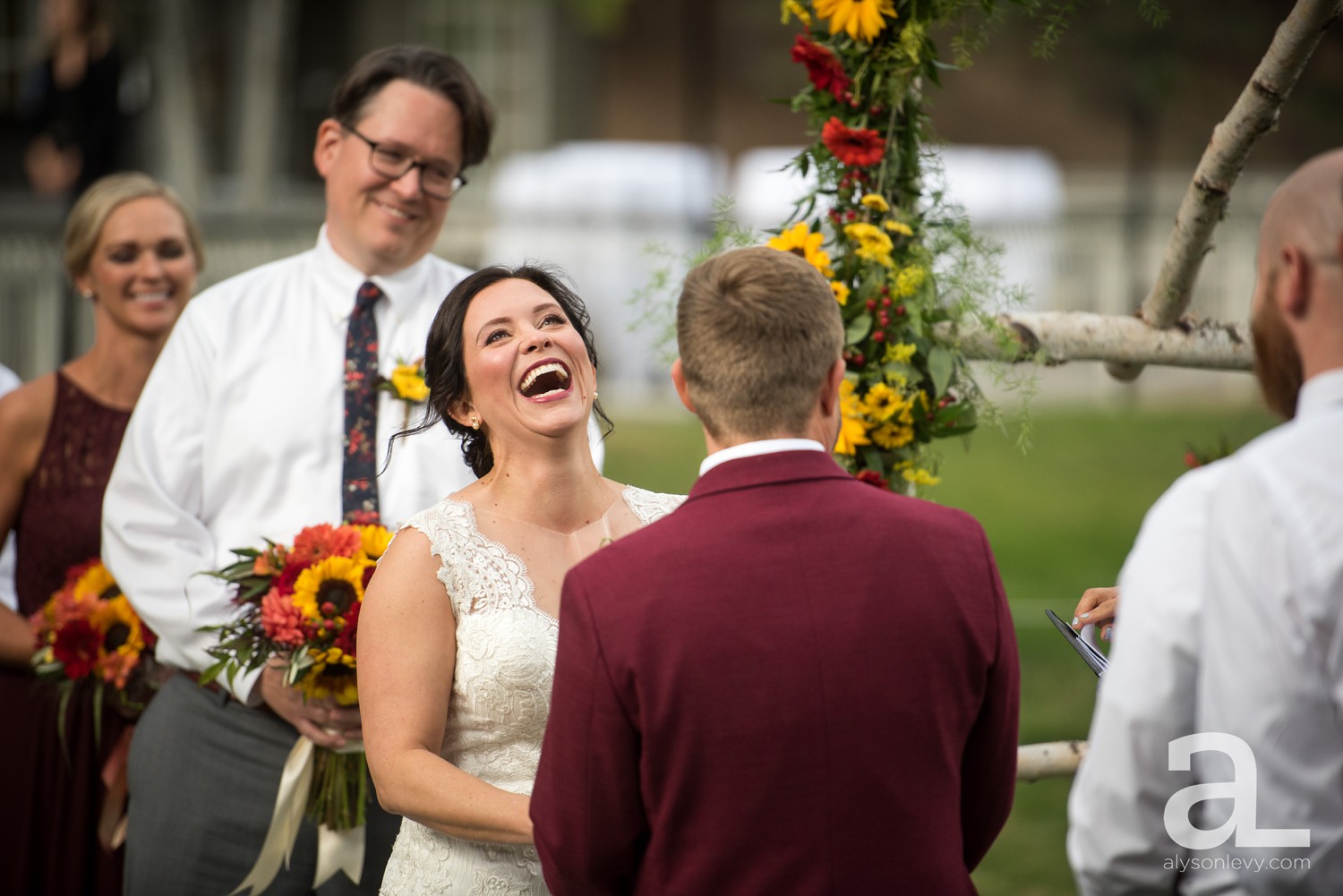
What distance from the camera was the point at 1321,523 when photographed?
5.45 ft

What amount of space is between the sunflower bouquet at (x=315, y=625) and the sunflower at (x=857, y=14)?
5.48ft

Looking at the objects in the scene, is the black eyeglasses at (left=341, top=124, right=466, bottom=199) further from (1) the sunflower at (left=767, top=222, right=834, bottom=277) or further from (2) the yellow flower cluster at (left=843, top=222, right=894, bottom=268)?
(2) the yellow flower cluster at (left=843, top=222, right=894, bottom=268)

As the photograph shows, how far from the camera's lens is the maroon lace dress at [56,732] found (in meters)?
3.97

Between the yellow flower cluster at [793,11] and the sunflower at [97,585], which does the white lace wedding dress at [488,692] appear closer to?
the sunflower at [97,585]

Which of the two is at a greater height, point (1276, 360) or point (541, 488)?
point (1276, 360)

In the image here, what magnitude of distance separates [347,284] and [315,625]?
112 centimetres

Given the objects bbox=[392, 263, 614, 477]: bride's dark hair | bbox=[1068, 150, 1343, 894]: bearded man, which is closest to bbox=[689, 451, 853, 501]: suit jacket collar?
bbox=[1068, 150, 1343, 894]: bearded man

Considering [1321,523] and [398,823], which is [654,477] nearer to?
[398,823]

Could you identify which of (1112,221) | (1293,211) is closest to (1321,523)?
(1293,211)

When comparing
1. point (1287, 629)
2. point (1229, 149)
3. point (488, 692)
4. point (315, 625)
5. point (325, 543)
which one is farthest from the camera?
point (1229, 149)

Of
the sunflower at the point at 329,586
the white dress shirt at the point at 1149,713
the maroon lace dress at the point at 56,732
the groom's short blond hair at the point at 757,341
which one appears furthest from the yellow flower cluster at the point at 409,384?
the white dress shirt at the point at 1149,713

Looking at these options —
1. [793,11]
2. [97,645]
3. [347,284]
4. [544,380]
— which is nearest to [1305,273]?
[544,380]

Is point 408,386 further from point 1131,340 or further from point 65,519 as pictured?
point 1131,340

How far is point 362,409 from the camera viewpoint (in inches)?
143
